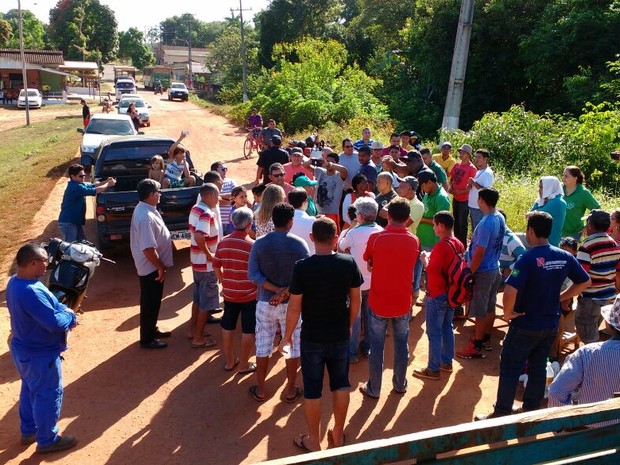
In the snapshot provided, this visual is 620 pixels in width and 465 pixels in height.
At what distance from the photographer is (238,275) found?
5266mm

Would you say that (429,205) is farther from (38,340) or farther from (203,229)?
(38,340)

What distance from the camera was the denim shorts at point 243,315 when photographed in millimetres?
5395

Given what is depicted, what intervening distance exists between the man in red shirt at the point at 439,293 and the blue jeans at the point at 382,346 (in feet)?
1.31

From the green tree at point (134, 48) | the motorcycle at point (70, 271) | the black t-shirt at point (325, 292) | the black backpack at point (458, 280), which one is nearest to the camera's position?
the black t-shirt at point (325, 292)

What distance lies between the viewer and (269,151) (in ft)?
32.9

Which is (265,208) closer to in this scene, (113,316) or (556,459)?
(113,316)

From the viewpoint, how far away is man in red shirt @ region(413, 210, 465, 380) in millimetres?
5137

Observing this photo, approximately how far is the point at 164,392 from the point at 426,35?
20108 mm

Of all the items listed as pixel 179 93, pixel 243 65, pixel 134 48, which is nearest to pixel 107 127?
pixel 243 65

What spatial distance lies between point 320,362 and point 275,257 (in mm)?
1041

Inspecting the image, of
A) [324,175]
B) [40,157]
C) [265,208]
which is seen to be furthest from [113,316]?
[40,157]

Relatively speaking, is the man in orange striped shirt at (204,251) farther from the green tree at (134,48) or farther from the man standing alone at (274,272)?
the green tree at (134,48)

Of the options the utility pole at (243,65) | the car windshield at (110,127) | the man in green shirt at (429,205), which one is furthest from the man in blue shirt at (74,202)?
the utility pole at (243,65)

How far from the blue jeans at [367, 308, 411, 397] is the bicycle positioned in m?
13.9
